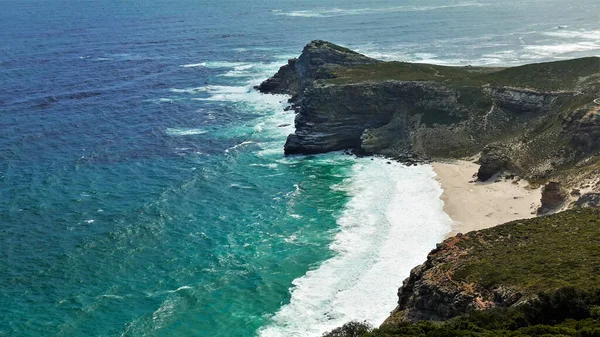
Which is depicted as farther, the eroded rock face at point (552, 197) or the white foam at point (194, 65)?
the white foam at point (194, 65)

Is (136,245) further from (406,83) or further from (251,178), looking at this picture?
(406,83)

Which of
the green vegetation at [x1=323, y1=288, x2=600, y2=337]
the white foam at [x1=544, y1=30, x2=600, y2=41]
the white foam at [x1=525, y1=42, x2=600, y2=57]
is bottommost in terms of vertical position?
the green vegetation at [x1=323, y1=288, x2=600, y2=337]

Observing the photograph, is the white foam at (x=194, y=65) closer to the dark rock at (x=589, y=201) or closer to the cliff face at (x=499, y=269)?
the dark rock at (x=589, y=201)

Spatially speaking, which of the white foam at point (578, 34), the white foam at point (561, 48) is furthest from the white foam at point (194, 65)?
the white foam at point (578, 34)

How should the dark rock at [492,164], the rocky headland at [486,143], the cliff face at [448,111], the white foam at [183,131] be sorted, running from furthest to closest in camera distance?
the white foam at [183,131] → the cliff face at [448,111] → the dark rock at [492,164] → the rocky headland at [486,143]

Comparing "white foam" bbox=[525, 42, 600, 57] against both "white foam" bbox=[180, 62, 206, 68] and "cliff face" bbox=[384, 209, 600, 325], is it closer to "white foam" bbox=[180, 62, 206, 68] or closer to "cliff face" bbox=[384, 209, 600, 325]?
"white foam" bbox=[180, 62, 206, 68]

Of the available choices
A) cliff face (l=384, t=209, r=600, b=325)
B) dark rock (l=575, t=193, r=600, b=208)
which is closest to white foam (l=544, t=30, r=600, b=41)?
dark rock (l=575, t=193, r=600, b=208)

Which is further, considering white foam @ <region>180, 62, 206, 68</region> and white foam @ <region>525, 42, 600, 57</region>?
white foam @ <region>180, 62, 206, 68</region>
